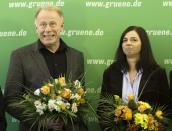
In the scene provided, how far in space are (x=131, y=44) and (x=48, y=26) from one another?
2.56 feet

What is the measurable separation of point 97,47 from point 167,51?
71cm

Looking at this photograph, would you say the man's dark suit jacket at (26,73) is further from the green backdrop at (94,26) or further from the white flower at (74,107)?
the green backdrop at (94,26)

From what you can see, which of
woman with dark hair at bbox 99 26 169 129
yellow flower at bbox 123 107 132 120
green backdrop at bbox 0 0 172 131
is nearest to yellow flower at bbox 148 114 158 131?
yellow flower at bbox 123 107 132 120

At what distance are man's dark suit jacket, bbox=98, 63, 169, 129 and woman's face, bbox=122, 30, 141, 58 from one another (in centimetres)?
18

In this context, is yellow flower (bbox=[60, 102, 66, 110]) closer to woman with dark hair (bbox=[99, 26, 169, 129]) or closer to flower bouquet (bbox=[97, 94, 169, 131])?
flower bouquet (bbox=[97, 94, 169, 131])

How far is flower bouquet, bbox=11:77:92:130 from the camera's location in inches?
101

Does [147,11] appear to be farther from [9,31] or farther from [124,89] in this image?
[9,31]

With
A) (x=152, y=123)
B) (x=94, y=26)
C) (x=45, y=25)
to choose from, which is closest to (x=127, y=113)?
(x=152, y=123)

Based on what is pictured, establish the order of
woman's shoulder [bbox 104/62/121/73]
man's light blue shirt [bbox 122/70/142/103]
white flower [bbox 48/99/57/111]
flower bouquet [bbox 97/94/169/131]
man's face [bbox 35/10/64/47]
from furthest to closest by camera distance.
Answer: woman's shoulder [bbox 104/62/121/73]
man's light blue shirt [bbox 122/70/142/103]
man's face [bbox 35/10/64/47]
flower bouquet [bbox 97/94/169/131]
white flower [bbox 48/99/57/111]

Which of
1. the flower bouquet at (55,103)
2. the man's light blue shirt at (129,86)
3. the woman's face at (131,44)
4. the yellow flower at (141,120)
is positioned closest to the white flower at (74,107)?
the flower bouquet at (55,103)

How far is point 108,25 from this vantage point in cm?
364

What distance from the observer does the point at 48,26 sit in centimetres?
304

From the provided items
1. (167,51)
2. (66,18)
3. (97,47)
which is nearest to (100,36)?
(97,47)

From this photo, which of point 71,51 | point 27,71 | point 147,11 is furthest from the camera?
point 147,11
